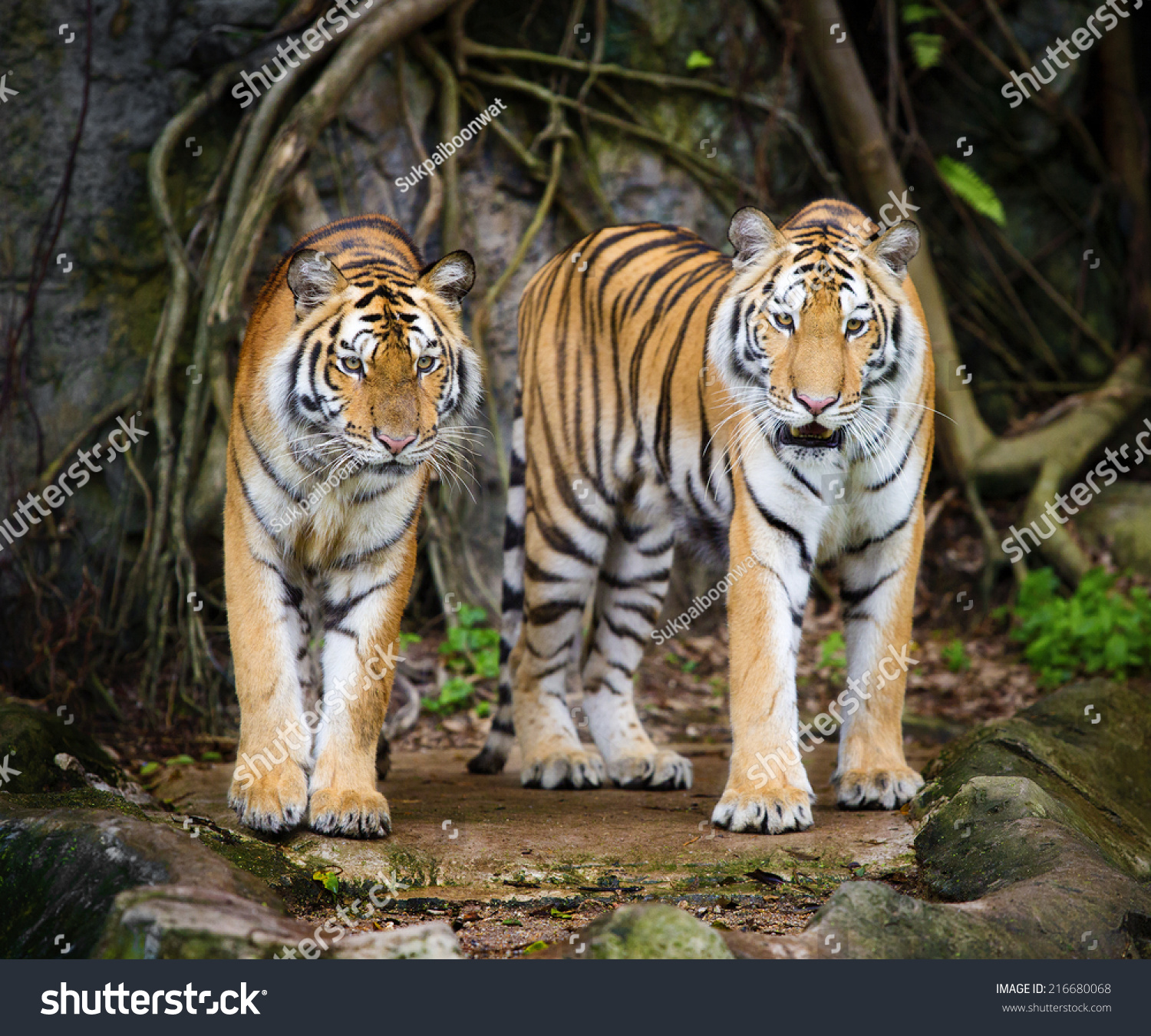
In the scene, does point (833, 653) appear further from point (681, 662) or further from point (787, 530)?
point (787, 530)

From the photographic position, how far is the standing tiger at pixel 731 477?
3.37 meters

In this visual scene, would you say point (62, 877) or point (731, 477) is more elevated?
point (731, 477)

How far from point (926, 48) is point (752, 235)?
4.32 m

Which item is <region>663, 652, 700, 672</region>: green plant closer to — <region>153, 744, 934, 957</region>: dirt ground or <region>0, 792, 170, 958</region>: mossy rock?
<region>153, 744, 934, 957</region>: dirt ground

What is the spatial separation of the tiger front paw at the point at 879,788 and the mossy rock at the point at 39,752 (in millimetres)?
2096

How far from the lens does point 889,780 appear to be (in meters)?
3.57

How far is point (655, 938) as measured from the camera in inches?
86.3

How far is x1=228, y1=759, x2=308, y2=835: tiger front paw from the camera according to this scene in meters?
3.04

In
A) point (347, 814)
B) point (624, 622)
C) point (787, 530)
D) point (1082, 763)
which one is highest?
point (787, 530)

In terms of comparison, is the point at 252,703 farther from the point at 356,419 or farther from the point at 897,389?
the point at 897,389

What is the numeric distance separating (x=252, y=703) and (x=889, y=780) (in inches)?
68.5

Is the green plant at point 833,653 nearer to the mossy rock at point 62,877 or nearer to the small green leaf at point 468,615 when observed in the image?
the small green leaf at point 468,615

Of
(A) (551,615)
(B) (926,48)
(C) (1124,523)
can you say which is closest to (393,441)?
(A) (551,615)

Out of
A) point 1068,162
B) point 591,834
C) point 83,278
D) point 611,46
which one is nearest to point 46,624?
point 83,278
